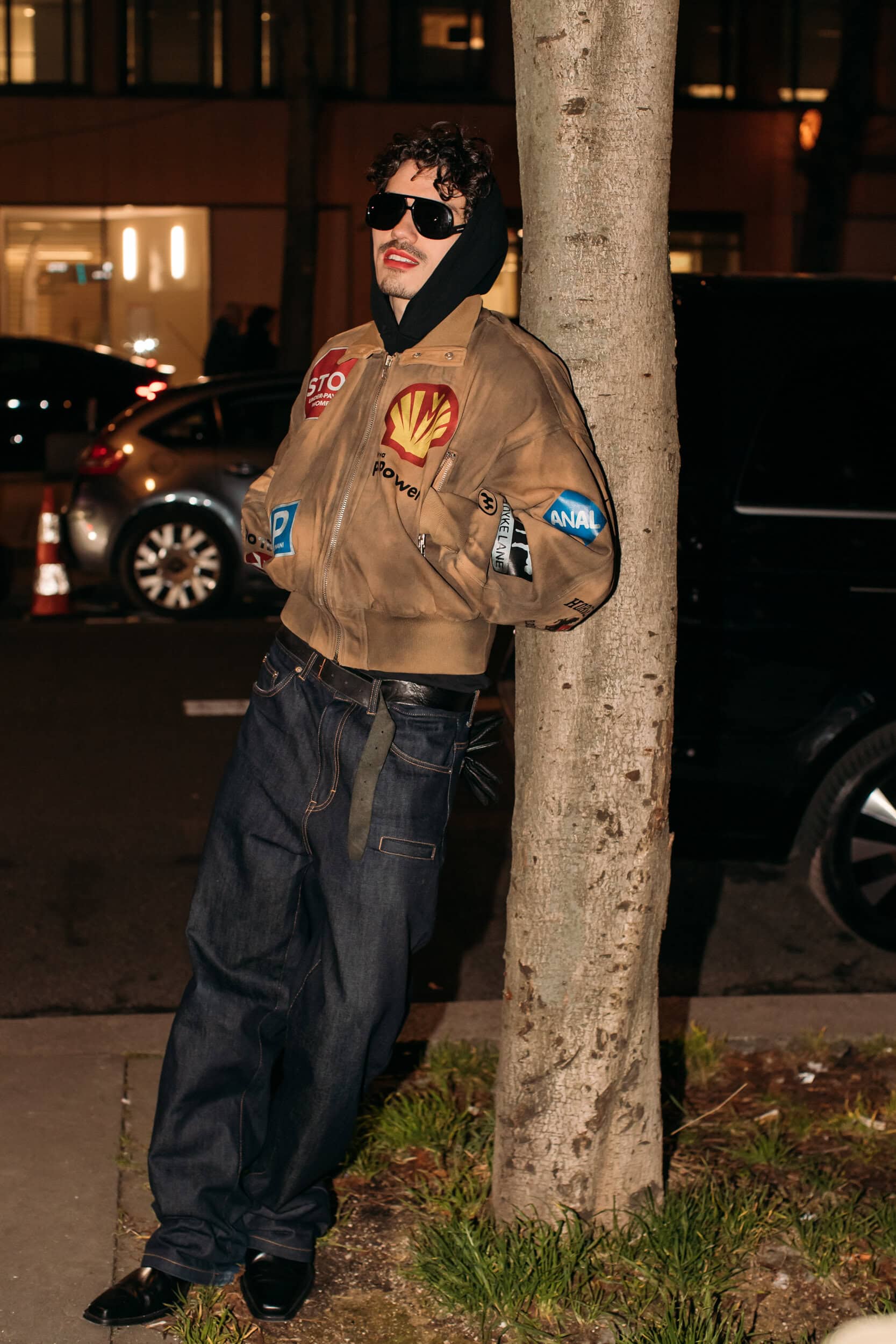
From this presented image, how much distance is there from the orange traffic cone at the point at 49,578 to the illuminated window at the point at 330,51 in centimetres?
1300

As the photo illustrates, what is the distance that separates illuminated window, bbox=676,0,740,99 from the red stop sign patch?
21.7 m

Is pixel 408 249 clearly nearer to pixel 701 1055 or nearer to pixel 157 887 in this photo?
pixel 701 1055

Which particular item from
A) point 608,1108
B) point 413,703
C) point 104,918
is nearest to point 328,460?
point 413,703

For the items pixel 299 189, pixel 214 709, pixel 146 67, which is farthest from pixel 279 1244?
pixel 146 67

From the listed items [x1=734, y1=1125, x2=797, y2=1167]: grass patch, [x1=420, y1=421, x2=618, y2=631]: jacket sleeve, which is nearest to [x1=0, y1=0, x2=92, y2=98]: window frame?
[x1=734, y1=1125, x2=797, y2=1167]: grass patch

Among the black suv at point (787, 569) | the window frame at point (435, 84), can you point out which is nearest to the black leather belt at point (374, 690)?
the black suv at point (787, 569)

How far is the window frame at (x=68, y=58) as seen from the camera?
2188 cm

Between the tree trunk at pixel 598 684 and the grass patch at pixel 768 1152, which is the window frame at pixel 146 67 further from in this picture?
the grass patch at pixel 768 1152

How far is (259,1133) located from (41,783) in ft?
12.5

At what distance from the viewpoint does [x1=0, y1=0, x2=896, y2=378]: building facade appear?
71.9ft

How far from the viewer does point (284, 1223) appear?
2.98 metres

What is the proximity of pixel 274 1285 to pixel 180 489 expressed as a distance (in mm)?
8272

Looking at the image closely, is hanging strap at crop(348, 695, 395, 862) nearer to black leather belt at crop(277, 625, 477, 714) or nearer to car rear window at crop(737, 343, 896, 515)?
black leather belt at crop(277, 625, 477, 714)

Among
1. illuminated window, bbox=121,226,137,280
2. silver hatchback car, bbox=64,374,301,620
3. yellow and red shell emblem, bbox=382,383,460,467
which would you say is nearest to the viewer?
yellow and red shell emblem, bbox=382,383,460,467
